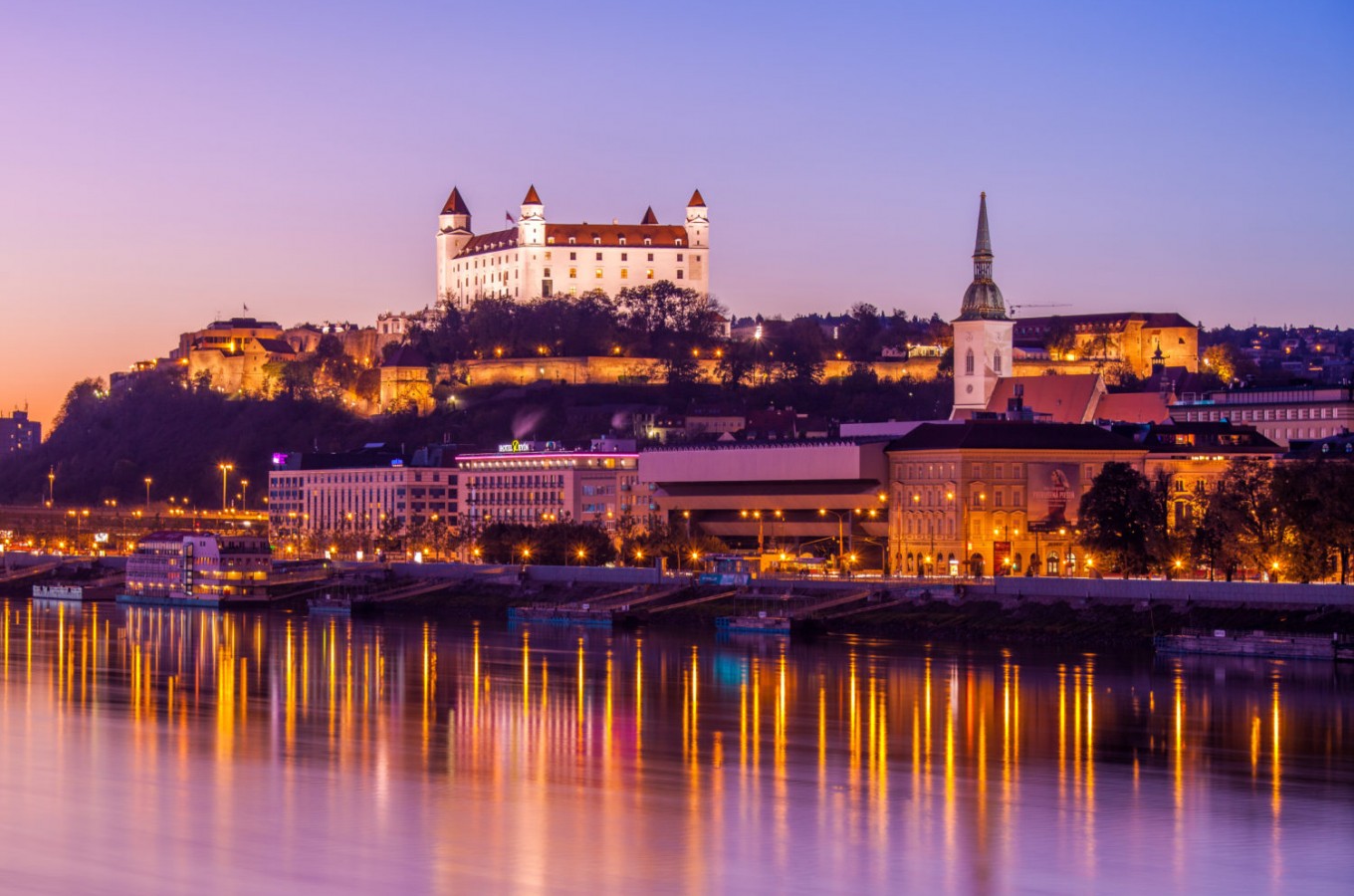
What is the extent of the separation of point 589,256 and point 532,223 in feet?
15.5

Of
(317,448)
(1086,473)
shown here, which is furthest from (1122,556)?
(317,448)

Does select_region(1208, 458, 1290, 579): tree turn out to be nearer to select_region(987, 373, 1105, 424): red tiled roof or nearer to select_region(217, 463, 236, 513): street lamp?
select_region(987, 373, 1105, 424): red tiled roof

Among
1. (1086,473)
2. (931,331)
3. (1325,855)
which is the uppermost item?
(931,331)

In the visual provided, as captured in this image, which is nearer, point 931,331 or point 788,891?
point 788,891

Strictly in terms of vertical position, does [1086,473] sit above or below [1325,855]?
above

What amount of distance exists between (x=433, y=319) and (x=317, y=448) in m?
17.6

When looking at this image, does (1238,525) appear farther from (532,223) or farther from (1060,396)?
(532,223)

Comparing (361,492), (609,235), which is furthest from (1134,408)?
(609,235)

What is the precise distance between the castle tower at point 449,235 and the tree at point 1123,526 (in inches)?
3688

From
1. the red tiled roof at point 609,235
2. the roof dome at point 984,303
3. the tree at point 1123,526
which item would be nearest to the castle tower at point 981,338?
the roof dome at point 984,303

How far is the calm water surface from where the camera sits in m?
27.0

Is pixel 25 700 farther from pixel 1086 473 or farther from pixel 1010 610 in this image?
pixel 1086 473

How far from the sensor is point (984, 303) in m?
111

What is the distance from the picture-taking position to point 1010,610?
64.1 metres
